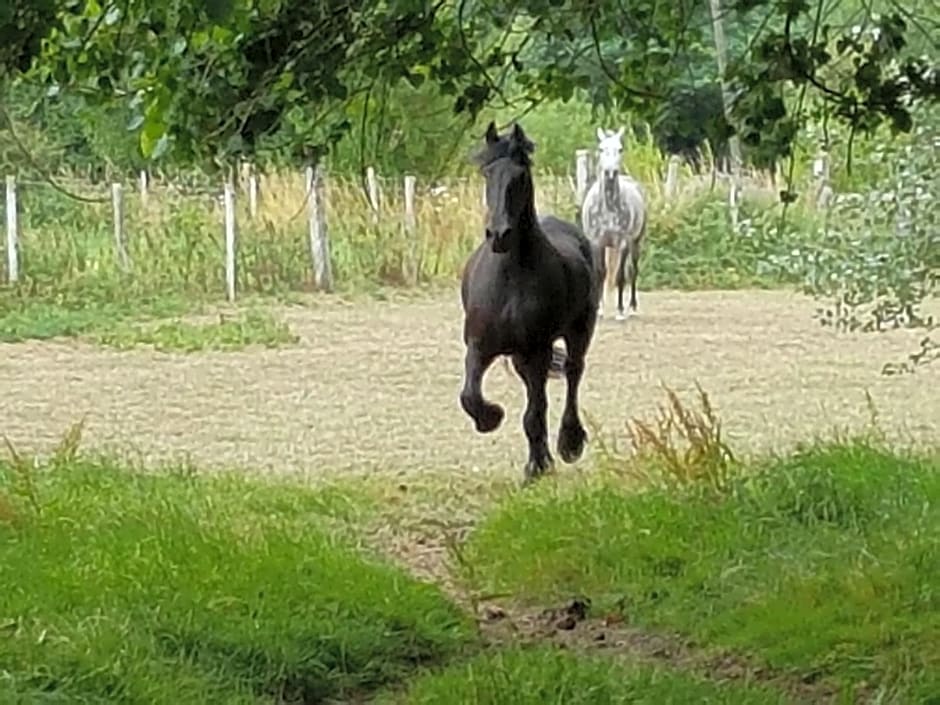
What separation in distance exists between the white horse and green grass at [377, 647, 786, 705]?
878 cm

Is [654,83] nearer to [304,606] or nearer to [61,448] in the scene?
[304,606]

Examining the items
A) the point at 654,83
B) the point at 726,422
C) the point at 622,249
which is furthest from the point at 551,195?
the point at 654,83

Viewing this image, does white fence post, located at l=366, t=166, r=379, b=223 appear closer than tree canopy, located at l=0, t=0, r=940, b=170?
No

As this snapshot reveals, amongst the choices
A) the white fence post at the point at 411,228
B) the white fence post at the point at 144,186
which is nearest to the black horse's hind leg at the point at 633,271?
the white fence post at the point at 411,228

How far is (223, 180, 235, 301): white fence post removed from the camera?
1392 centimetres

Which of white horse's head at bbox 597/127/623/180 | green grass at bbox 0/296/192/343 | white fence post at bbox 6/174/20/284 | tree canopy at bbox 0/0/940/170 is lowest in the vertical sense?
green grass at bbox 0/296/192/343

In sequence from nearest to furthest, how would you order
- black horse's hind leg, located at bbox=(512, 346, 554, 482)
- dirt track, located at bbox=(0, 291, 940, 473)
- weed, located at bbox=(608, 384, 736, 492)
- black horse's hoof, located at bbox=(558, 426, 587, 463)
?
1. weed, located at bbox=(608, 384, 736, 492)
2. black horse's hind leg, located at bbox=(512, 346, 554, 482)
3. black horse's hoof, located at bbox=(558, 426, 587, 463)
4. dirt track, located at bbox=(0, 291, 940, 473)

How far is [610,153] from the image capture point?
13.1 metres

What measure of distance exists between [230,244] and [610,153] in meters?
2.95

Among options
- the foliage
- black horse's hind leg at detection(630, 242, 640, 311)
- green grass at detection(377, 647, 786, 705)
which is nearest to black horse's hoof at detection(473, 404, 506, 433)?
the foliage

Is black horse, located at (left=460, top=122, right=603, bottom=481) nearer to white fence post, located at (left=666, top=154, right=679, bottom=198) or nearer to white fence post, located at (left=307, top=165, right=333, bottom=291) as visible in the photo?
white fence post, located at (left=307, top=165, right=333, bottom=291)

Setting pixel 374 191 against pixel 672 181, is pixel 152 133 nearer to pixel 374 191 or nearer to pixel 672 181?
pixel 374 191

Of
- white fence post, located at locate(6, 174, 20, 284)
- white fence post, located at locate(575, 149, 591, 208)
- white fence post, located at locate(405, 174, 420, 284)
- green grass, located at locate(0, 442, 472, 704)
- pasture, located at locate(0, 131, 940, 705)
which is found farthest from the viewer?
white fence post, located at locate(575, 149, 591, 208)

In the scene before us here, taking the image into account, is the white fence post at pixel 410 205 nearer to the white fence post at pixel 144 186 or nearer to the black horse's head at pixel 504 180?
the white fence post at pixel 144 186
